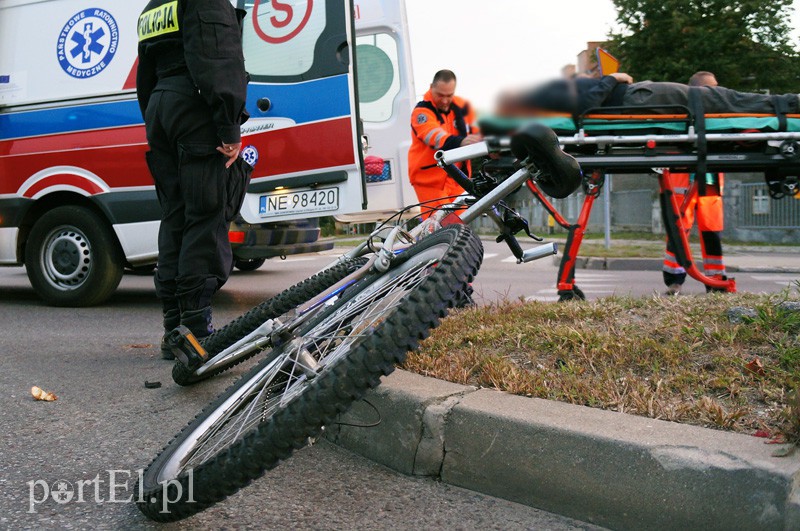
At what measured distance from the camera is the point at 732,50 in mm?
25344

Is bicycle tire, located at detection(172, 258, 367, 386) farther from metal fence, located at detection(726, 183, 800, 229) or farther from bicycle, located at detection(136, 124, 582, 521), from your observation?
metal fence, located at detection(726, 183, 800, 229)

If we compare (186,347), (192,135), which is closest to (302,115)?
(192,135)

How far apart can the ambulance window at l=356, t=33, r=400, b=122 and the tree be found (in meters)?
17.7

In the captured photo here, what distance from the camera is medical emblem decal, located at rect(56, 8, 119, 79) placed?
6.26m

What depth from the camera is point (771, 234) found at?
19.1 metres

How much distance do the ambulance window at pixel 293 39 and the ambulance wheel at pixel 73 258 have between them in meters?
1.68

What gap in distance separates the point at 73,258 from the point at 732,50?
23.9m

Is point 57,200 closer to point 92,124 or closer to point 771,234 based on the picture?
point 92,124

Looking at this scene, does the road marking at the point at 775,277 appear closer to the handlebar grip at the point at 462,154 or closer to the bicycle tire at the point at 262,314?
the bicycle tire at the point at 262,314

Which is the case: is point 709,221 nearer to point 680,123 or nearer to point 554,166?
point 680,123

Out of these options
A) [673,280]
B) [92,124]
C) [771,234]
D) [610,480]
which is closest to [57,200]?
[92,124]

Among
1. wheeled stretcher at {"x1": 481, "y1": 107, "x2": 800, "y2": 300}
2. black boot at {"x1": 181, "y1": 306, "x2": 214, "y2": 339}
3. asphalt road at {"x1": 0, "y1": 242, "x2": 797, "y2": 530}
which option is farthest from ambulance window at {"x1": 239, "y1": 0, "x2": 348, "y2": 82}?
black boot at {"x1": 181, "y1": 306, "x2": 214, "y2": 339}

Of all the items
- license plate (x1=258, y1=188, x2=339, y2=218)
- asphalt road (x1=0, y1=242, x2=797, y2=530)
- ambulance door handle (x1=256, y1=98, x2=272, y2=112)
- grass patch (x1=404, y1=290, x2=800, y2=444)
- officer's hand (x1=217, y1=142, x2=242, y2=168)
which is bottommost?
asphalt road (x1=0, y1=242, x2=797, y2=530)

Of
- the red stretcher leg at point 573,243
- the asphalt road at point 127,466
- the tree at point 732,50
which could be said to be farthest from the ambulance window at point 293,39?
the tree at point 732,50
